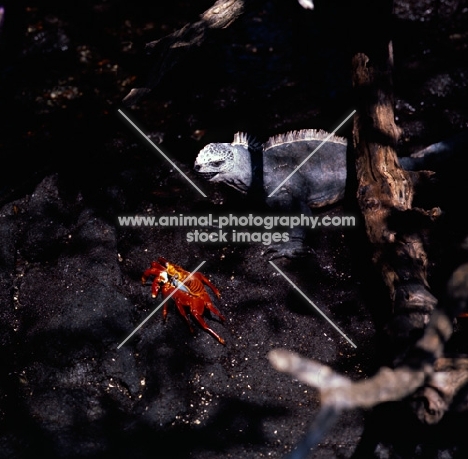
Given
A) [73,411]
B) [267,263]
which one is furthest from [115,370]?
[267,263]

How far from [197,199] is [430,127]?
2127 mm

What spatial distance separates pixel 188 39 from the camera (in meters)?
4.05

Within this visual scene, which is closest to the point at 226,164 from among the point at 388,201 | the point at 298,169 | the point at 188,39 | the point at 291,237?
the point at 298,169

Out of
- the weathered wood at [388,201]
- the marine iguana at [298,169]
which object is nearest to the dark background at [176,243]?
the marine iguana at [298,169]

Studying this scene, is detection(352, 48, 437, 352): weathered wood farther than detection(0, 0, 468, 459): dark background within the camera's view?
No

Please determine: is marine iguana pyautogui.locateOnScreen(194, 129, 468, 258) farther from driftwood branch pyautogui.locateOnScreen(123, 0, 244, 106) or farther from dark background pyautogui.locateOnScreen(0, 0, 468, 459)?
driftwood branch pyautogui.locateOnScreen(123, 0, 244, 106)

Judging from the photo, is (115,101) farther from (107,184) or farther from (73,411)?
(73,411)

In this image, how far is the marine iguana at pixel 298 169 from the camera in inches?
172

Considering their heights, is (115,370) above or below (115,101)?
below

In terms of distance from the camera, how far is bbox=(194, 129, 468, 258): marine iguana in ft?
14.4

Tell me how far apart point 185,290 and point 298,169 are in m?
1.34

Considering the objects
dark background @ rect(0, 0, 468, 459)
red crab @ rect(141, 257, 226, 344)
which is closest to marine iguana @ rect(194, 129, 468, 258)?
dark background @ rect(0, 0, 468, 459)

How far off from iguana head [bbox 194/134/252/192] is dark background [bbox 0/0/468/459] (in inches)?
13.8

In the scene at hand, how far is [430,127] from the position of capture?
504 centimetres
